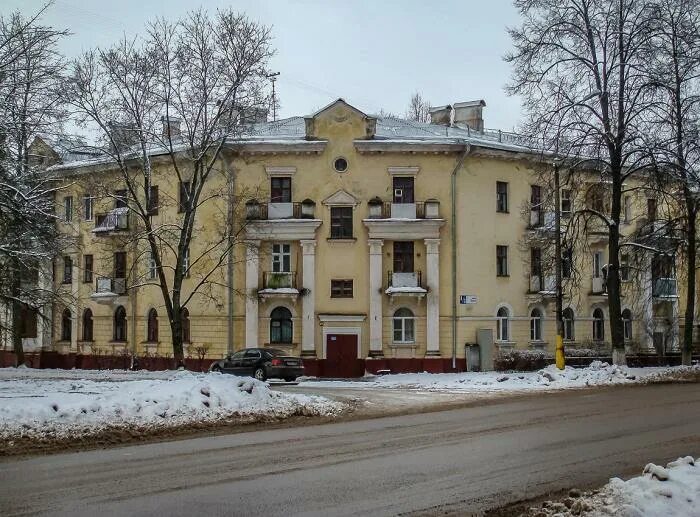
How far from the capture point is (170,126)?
35875mm

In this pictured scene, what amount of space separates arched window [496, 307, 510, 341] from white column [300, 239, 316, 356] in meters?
9.44

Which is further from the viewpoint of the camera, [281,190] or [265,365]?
[281,190]

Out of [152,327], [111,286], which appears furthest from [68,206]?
[152,327]

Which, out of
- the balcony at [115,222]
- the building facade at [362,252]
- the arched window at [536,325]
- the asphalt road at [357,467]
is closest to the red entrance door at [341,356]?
the building facade at [362,252]

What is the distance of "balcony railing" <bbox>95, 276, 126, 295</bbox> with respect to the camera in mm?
44469

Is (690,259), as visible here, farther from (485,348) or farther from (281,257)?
(281,257)

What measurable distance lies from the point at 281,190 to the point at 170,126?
746cm

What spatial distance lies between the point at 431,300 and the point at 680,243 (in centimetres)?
1169

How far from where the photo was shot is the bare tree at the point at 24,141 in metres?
17.9

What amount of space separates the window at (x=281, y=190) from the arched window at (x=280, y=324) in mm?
5469

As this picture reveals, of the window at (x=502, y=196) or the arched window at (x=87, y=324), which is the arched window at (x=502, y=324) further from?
the arched window at (x=87, y=324)

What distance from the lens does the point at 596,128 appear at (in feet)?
106

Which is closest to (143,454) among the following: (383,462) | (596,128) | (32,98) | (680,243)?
(383,462)

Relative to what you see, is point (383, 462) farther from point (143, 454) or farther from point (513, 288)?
point (513, 288)
